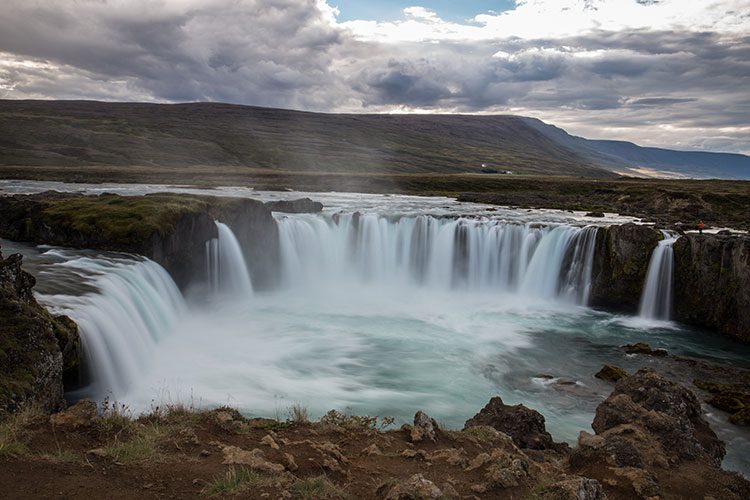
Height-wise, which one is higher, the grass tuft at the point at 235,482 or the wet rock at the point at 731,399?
the grass tuft at the point at 235,482

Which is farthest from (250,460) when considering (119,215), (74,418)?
(119,215)

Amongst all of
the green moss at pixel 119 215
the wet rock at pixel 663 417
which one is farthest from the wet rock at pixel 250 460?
the green moss at pixel 119 215

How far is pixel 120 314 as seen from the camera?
16750mm

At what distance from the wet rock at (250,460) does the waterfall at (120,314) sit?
775cm

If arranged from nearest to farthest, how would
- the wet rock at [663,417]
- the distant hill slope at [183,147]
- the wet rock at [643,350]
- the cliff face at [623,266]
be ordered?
the wet rock at [663,417] → the wet rock at [643,350] → the cliff face at [623,266] → the distant hill slope at [183,147]

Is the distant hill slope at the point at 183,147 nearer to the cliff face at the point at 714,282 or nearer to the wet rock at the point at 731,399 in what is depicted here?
the cliff face at the point at 714,282

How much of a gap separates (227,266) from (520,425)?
20.5 meters

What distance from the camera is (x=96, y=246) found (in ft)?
77.0

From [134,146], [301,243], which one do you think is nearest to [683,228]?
[301,243]

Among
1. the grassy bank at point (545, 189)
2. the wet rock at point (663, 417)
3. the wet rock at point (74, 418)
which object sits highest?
the grassy bank at point (545, 189)

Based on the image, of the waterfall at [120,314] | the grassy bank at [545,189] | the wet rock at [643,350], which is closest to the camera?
the waterfall at [120,314]

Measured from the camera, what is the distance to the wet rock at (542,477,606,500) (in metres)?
6.64

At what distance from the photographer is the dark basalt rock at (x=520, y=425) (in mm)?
11547

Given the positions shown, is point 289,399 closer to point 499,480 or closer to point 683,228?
point 499,480
